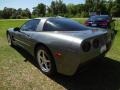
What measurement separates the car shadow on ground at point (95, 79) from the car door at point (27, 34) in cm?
126

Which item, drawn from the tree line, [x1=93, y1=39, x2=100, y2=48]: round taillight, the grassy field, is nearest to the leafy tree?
the tree line

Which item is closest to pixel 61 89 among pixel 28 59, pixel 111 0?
pixel 28 59

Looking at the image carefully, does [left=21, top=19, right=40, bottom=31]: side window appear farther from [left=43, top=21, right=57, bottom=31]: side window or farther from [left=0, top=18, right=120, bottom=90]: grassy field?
[left=0, top=18, right=120, bottom=90]: grassy field

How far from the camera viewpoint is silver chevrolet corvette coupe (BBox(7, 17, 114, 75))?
402cm

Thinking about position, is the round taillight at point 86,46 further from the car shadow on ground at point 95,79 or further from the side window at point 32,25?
the side window at point 32,25

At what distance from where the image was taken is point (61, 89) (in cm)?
425

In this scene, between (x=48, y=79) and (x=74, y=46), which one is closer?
(x=74, y=46)

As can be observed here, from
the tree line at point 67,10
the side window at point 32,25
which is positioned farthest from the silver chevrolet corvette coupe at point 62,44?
the tree line at point 67,10

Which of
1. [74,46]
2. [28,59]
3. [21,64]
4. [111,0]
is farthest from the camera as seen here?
[111,0]

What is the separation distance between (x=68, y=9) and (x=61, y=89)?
84.3 metres

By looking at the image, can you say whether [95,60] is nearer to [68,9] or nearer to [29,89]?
[29,89]

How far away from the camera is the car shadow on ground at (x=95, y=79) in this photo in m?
4.36

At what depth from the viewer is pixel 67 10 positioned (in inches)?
3423

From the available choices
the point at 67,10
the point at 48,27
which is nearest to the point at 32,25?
the point at 48,27
